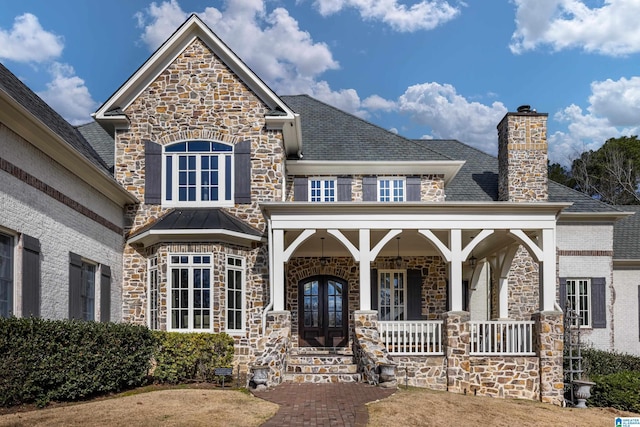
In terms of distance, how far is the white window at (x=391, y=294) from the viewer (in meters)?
20.1

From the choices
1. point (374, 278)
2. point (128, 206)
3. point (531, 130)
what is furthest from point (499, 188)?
point (128, 206)

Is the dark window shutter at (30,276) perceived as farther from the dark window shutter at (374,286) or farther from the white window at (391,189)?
the white window at (391,189)

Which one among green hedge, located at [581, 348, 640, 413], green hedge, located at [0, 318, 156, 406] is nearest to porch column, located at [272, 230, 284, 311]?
green hedge, located at [0, 318, 156, 406]

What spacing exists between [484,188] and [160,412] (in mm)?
15289

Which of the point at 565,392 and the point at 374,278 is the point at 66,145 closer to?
the point at 374,278

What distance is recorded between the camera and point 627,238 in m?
23.6

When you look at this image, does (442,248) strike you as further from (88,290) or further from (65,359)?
(65,359)

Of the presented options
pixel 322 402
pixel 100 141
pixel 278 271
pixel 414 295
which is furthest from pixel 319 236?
pixel 100 141

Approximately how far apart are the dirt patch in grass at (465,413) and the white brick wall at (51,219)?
666cm

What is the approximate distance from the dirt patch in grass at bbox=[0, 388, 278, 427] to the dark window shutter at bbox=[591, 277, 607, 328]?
13673mm

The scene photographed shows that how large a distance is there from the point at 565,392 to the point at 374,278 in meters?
6.24

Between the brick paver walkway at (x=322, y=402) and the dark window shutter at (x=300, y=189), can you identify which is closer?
the brick paver walkway at (x=322, y=402)

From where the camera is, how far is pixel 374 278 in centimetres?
2005

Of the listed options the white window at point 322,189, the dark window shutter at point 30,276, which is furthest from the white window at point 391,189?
the dark window shutter at point 30,276
